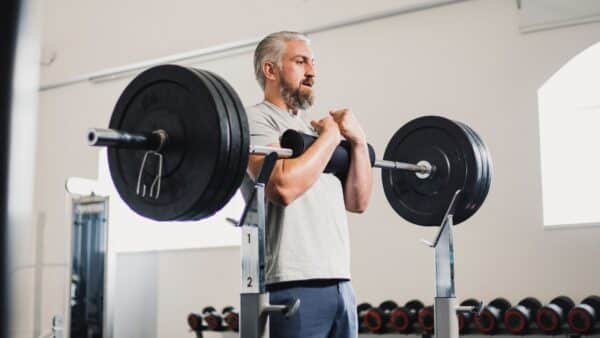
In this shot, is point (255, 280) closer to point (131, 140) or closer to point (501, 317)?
point (131, 140)

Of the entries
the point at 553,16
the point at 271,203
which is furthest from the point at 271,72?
the point at 553,16

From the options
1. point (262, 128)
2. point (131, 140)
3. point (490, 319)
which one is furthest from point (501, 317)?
point (131, 140)

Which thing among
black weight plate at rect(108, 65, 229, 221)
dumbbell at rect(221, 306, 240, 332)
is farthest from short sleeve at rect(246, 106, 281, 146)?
dumbbell at rect(221, 306, 240, 332)

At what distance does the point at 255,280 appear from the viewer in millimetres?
1443

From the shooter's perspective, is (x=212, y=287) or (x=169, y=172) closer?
(x=169, y=172)

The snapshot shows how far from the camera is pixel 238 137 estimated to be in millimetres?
1342

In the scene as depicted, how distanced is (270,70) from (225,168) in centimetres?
78

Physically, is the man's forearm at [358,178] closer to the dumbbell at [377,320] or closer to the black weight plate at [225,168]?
the black weight plate at [225,168]

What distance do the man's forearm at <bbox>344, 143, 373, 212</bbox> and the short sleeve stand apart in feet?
0.71

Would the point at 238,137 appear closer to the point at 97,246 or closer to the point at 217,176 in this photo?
the point at 217,176

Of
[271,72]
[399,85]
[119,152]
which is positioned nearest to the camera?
[119,152]

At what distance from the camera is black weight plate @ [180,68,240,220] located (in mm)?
1299

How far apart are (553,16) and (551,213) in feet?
3.59

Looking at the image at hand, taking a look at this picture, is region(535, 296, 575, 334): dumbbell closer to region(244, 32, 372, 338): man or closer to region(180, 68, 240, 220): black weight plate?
region(244, 32, 372, 338): man
